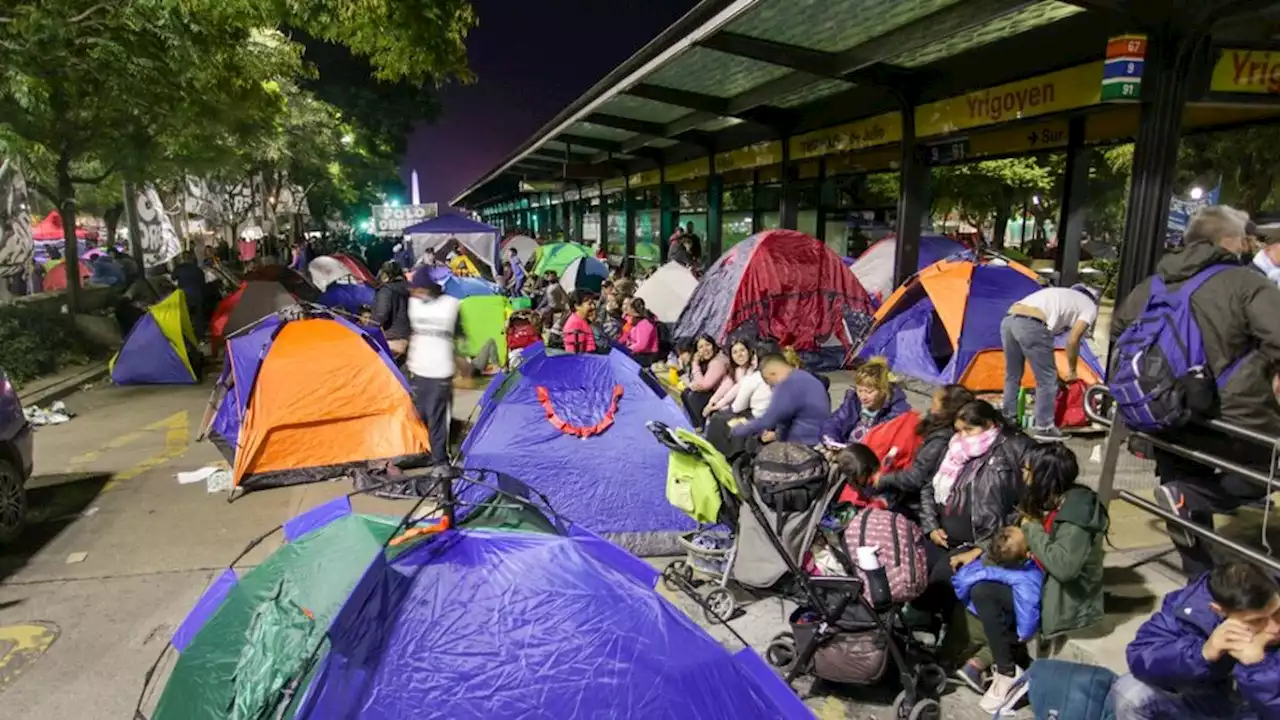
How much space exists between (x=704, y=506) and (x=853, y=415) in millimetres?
1544

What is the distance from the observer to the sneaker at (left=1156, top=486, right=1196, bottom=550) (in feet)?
12.4

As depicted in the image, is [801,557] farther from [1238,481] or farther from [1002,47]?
[1002,47]

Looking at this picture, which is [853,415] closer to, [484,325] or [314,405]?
[314,405]

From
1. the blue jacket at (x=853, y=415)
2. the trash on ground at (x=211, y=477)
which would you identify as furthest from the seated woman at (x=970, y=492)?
the trash on ground at (x=211, y=477)

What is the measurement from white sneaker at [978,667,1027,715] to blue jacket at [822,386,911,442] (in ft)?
6.73

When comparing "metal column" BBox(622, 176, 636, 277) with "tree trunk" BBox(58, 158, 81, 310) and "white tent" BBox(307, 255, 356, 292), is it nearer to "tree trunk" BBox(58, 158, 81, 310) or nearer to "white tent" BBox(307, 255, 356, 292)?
"white tent" BBox(307, 255, 356, 292)

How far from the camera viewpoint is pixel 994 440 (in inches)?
161

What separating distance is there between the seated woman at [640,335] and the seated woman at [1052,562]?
23.0 ft

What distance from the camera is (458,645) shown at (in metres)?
2.61

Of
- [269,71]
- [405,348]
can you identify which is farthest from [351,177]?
[405,348]

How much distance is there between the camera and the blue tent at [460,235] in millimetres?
19969

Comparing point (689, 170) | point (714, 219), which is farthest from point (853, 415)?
point (689, 170)

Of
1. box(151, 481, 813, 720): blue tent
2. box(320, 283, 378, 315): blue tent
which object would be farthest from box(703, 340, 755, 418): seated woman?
box(320, 283, 378, 315): blue tent

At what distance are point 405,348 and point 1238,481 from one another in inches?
266
